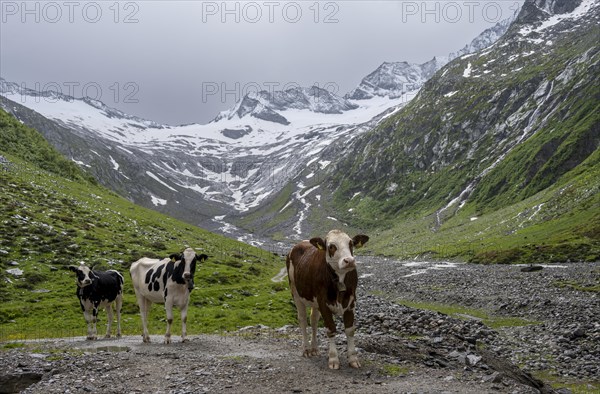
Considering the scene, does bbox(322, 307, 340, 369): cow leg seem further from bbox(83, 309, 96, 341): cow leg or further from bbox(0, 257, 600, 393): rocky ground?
bbox(83, 309, 96, 341): cow leg

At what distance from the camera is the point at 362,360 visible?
15.6 m

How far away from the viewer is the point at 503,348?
23.5 meters

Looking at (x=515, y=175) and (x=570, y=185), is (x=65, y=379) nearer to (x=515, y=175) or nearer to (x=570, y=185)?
(x=570, y=185)

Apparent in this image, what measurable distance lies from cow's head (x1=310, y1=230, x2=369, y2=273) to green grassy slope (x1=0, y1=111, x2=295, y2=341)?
1123 cm

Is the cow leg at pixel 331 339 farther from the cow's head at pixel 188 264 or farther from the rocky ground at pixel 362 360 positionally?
the cow's head at pixel 188 264

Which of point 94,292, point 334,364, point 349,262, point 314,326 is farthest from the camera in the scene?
point 94,292

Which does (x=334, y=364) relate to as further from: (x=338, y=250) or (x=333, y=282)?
(x=338, y=250)

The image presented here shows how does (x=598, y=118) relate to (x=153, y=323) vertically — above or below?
above

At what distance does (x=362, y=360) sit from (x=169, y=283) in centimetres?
1058

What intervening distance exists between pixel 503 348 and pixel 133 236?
5221 cm

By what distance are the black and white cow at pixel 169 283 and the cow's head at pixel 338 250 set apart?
867cm

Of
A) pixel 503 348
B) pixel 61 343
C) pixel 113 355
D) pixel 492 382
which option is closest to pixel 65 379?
pixel 113 355

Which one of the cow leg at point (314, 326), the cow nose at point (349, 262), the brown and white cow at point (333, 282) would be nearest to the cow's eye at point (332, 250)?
the brown and white cow at point (333, 282)

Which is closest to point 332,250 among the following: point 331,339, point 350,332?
point 350,332
